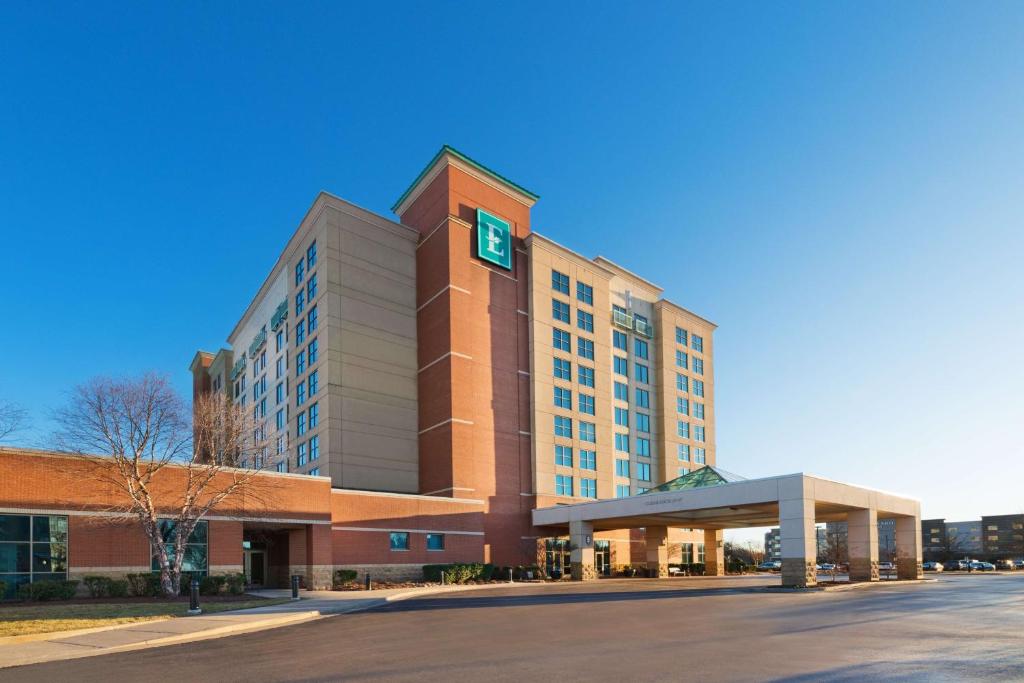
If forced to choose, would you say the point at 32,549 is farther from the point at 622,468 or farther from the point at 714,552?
the point at 714,552

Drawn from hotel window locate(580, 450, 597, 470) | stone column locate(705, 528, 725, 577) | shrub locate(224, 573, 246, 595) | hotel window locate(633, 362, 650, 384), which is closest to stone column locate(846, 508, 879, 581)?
hotel window locate(580, 450, 597, 470)

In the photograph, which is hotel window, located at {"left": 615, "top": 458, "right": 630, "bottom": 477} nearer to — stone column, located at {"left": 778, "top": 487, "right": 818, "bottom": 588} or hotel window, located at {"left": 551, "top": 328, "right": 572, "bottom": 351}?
hotel window, located at {"left": 551, "top": 328, "right": 572, "bottom": 351}

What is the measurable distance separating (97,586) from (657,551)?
139 ft

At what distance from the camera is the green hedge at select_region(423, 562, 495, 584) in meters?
43.7

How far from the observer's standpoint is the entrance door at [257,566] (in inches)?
1695

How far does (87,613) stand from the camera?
75.3ft

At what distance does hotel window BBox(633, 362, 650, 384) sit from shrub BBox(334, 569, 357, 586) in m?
38.6

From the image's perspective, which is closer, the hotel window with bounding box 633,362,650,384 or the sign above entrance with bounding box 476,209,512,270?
the sign above entrance with bounding box 476,209,512,270

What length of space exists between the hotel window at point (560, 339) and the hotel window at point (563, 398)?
139 inches

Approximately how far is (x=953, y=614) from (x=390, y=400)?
Result: 132ft

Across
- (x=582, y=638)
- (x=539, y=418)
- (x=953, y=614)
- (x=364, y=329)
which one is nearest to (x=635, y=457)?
(x=539, y=418)

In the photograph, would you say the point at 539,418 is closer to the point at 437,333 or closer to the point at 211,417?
the point at 437,333


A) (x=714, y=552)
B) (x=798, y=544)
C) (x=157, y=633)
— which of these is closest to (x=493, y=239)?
(x=798, y=544)

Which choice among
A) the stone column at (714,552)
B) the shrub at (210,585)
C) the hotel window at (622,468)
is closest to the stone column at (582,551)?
the hotel window at (622,468)
